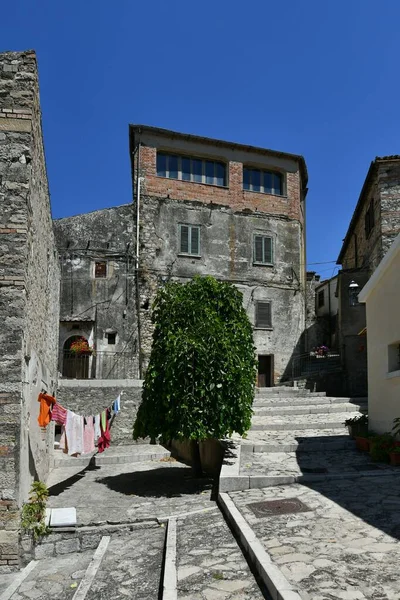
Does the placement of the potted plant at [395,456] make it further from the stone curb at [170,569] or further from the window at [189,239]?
the window at [189,239]

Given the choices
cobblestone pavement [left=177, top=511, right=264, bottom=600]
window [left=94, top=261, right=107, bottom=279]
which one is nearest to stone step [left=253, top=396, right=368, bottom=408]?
window [left=94, top=261, right=107, bottom=279]

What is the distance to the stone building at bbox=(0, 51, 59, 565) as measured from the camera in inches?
271

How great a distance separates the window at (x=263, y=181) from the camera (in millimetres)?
26531

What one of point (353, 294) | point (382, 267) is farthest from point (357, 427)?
point (353, 294)

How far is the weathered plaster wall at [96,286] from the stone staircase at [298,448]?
794cm

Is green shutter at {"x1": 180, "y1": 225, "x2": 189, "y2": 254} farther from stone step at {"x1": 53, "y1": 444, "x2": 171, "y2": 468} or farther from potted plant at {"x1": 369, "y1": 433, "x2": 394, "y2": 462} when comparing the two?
potted plant at {"x1": 369, "y1": 433, "x2": 394, "y2": 462}

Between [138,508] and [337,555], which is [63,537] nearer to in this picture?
[138,508]

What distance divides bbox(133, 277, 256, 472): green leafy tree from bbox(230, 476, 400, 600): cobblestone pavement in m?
2.01

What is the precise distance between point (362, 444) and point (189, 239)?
50.8ft

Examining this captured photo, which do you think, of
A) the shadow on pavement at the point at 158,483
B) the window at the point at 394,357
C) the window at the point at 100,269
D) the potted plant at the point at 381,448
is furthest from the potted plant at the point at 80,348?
the potted plant at the point at 381,448

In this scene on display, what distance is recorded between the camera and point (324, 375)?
2322 centimetres

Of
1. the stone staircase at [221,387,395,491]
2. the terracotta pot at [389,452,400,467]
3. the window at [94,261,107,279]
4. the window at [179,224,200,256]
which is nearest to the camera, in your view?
the stone staircase at [221,387,395,491]

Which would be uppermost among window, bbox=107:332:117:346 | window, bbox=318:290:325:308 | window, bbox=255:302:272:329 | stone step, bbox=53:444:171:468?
window, bbox=318:290:325:308

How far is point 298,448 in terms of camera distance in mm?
11578
